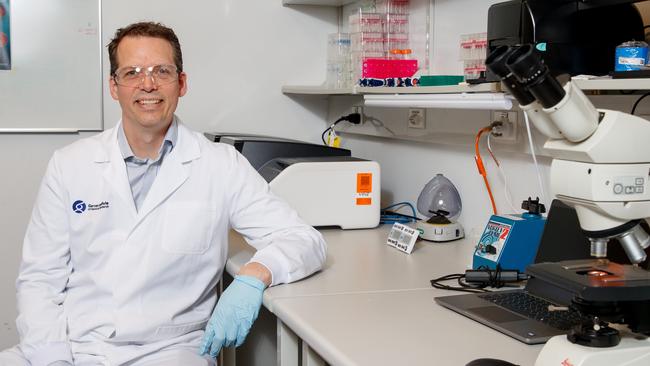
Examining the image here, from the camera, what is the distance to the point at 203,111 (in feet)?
10.3

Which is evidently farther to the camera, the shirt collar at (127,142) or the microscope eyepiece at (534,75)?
the shirt collar at (127,142)

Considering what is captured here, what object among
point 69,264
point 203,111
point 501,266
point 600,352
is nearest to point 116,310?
point 69,264

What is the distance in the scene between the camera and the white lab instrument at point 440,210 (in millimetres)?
2258

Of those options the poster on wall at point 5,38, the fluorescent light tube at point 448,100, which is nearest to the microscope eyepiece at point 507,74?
the fluorescent light tube at point 448,100

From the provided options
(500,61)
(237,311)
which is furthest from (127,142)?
(500,61)

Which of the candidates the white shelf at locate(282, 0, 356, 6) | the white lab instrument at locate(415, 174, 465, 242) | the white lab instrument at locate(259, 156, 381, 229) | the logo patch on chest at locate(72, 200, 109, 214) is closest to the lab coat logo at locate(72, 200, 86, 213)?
the logo patch on chest at locate(72, 200, 109, 214)

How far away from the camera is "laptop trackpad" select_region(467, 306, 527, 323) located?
147 cm

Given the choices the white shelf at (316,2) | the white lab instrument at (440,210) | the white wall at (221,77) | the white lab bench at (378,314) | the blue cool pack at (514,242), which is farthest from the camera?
the white shelf at (316,2)

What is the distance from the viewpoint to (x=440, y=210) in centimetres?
235

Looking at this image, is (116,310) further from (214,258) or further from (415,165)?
(415,165)

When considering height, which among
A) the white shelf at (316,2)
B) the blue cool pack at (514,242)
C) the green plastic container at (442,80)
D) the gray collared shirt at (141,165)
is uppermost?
the white shelf at (316,2)

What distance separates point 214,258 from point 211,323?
0.23m

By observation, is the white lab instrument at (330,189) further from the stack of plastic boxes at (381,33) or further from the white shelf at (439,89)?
the stack of plastic boxes at (381,33)

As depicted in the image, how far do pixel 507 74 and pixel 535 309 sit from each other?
0.70m
